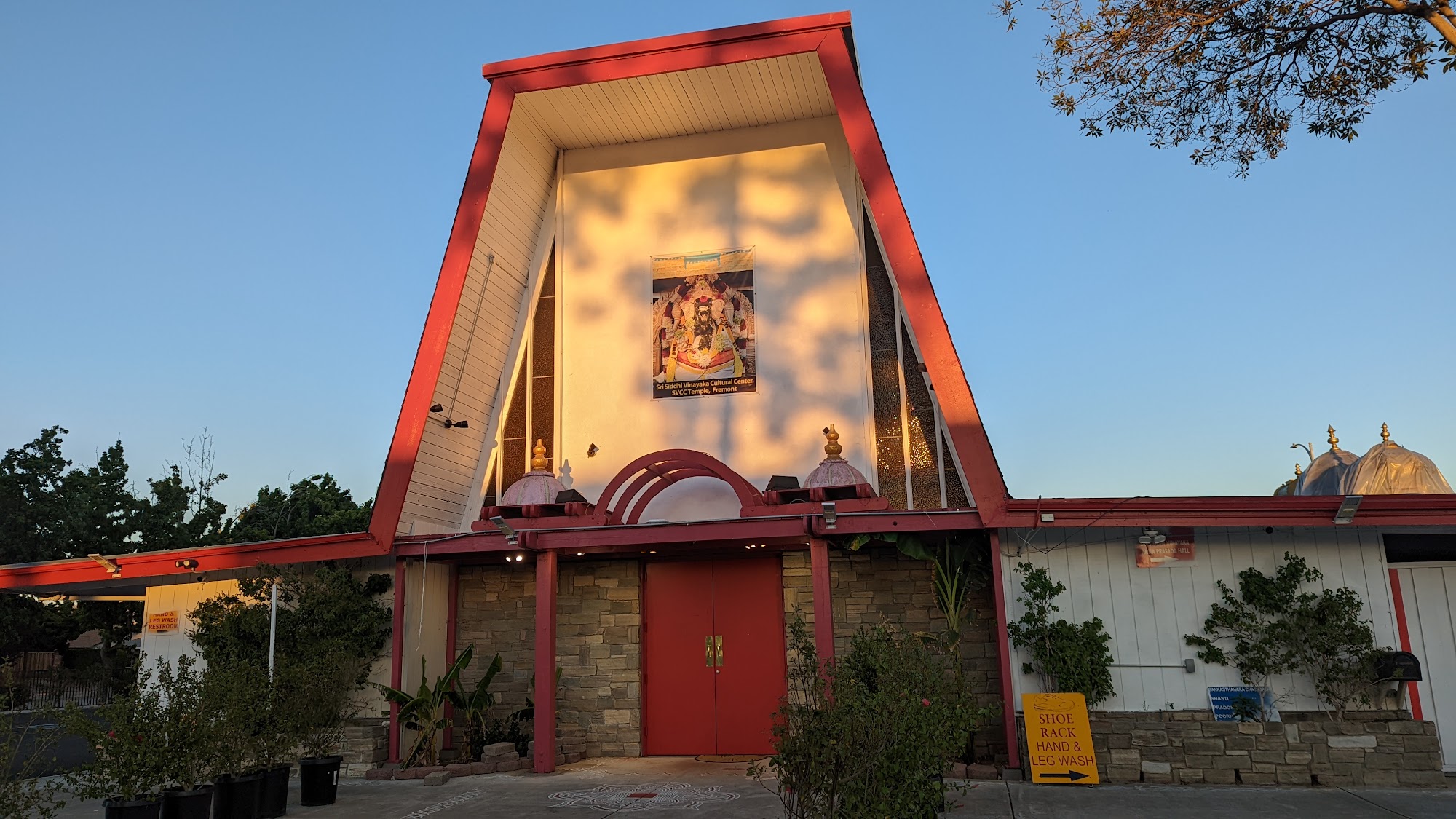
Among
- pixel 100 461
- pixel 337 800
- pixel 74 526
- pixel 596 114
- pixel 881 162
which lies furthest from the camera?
pixel 100 461

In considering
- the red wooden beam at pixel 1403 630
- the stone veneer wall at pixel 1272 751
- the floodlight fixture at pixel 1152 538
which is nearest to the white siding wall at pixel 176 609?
the stone veneer wall at pixel 1272 751

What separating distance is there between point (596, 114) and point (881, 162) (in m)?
4.62

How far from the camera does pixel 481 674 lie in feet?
46.0

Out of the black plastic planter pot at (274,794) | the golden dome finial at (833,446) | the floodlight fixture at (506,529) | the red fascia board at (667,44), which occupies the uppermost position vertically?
the red fascia board at (667,44)

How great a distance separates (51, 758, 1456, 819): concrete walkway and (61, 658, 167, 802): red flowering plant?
1.87 m

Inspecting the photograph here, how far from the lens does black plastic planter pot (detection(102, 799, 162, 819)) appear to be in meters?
7.76

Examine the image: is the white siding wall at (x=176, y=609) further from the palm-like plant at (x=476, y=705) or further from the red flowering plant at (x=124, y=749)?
the red flowering plant at (x=124, y=749)

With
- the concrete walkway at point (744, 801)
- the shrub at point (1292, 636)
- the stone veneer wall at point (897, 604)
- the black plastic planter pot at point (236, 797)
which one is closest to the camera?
the concrete walkway at point (744, 801)

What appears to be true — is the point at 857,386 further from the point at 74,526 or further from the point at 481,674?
the point at 74,526

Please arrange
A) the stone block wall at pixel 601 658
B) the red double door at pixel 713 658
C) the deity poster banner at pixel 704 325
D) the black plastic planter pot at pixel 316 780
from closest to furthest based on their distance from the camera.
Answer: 1. the black plastic planter pot at pixel 316 780
2. the red double door at pixel 713 658
3. the stone block wall at pixel 601 658
4. the deity poster banner at pixel 704 325

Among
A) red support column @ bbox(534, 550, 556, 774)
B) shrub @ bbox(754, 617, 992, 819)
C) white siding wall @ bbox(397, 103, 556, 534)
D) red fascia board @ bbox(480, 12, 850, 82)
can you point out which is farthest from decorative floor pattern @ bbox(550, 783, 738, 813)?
red fascia board @ bbox(480, 12, 850, 82)

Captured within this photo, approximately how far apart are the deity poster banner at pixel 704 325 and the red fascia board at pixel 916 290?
2.62 m

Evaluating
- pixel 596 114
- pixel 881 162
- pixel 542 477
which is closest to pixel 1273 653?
pixel 881 162

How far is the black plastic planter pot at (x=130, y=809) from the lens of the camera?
7.76 meters
